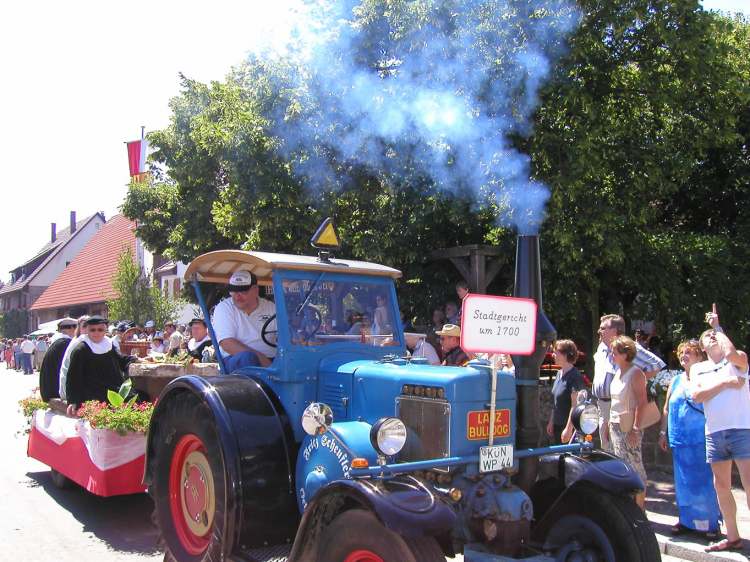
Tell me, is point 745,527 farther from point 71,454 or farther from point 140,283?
point 140,283

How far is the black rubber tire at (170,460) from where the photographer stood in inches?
158

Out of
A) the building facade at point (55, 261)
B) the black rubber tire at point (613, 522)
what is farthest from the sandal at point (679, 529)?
the building facade at point (55, 261)

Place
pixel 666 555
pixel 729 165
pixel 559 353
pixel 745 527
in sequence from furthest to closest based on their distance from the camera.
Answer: pixel 729 165
pixel 559 353
pixel 745 527
pixel 666 555

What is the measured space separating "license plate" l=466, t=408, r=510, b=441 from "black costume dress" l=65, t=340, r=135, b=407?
4.54 meters

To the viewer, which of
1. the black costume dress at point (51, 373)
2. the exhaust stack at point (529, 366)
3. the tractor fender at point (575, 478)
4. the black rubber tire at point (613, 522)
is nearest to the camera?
the black rubber tire at point (613, 522)

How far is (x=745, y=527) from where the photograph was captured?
19.9 feet

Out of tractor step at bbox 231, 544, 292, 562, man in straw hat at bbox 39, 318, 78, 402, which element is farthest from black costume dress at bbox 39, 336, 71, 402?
tractor step at bbox 231, 544, 292, 562

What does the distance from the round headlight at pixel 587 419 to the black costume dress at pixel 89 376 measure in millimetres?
4741

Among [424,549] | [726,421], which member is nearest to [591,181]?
[726,421]

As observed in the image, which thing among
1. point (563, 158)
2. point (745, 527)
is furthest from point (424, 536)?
point (563, 158)

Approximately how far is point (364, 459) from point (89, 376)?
451cm

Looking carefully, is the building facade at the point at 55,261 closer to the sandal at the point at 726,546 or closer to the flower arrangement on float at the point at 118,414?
the flower arrangement on float at the point at 118,414

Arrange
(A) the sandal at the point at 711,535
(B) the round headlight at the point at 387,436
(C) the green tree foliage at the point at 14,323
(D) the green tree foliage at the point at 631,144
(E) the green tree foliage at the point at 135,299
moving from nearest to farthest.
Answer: (B) the round headlight at the point at 387,436
(A) the sandal at the point at 711,535
(D) the green tree foliage at the point at 631,144
(E) the green tree foliage at the point at 135,299
(C) the green tree foliage at the point at 14,323

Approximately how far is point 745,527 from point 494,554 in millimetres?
3703
